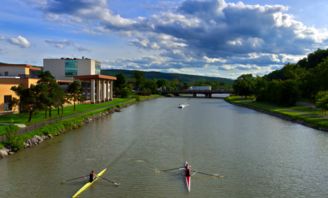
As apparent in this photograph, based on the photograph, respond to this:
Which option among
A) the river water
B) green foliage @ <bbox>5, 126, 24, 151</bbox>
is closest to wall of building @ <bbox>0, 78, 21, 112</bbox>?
the river water

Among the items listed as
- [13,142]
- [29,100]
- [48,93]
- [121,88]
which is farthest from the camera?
[121,88]

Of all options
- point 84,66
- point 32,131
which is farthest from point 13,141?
point 84,66

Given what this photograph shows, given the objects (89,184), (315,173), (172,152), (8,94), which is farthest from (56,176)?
(8,94)

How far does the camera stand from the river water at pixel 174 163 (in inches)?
989

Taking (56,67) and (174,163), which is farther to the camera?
(56,67)

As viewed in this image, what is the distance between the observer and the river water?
2512cm

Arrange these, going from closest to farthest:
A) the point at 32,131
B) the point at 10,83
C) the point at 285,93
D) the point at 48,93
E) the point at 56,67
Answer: the point at 32,131
the point at 48,93
the point at 10,83
the point at 285,93
the point at 56,67

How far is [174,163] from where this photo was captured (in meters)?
32.4

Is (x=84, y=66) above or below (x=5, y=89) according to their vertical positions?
above

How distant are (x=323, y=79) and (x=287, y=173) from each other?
66.6m

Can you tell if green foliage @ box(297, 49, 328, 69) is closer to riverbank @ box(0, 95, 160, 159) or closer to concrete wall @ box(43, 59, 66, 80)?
concrete wall @ box(43, 59, 66, 80)

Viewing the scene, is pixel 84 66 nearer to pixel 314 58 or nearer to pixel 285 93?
pixel 285 93

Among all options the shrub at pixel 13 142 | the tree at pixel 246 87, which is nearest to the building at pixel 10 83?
the shrub at pixel 13 142

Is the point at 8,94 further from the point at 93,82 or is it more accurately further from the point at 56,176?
the point at 93,82
